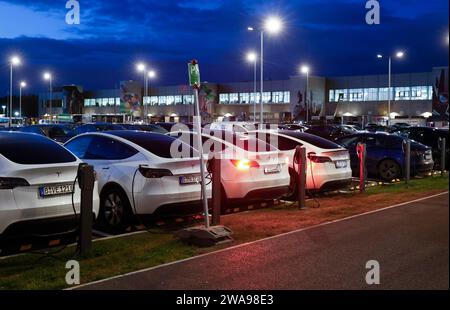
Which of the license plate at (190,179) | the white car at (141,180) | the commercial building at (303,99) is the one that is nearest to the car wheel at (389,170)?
the white car at (141,180)

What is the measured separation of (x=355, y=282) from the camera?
5.98m

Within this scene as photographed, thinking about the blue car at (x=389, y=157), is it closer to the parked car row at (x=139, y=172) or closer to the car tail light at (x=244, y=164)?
the parked car row at (x=139, y=172)

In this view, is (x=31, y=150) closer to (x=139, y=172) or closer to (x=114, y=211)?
(x=139, y=172)

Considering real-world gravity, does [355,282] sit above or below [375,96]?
below

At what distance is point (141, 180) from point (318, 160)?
4.66 metres

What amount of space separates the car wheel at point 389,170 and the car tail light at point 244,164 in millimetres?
7909

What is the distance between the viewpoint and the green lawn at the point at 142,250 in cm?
632

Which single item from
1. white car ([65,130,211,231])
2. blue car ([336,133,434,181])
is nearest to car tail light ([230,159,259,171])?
white car ([65,130,211,231])

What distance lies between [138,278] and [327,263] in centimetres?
227

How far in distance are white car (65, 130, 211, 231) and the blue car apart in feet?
29.3

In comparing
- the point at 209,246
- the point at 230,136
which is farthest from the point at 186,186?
the point at 230,136

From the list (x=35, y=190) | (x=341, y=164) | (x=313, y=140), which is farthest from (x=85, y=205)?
(x=341, y=164)

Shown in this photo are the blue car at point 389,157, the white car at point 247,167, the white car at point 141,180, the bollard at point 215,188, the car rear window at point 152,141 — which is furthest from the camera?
the blue car at point 389,157

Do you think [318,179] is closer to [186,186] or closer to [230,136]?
[230,136]
